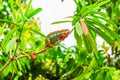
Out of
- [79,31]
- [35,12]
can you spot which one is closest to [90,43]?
[79,31]

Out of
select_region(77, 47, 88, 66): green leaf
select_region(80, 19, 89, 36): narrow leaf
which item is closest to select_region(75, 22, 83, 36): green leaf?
select_region(80, 19, 89, 36): narrow leaf

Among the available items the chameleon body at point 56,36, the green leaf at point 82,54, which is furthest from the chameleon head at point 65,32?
the green leaf at point 82,54

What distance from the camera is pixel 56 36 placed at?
3.55ft

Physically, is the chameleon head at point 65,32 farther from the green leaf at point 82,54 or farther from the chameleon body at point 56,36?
the green leaf at point 82,54

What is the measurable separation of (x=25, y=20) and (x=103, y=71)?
24.5 inches

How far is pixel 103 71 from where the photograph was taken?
61.9 inches

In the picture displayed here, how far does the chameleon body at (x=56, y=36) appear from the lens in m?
1.06

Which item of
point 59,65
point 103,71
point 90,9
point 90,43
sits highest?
point 90,9

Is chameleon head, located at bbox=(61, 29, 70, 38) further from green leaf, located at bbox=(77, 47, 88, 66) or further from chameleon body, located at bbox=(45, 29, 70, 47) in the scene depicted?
green leaf, located at bbox=(77, 47, 88, 66)

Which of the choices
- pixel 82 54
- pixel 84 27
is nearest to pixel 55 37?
pixel 84 27

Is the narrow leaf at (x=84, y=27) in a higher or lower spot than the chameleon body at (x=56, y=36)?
higher

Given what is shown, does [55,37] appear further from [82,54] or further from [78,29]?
[82,54]

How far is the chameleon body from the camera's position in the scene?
1.06m

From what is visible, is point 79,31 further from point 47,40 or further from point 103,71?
point 103,71
